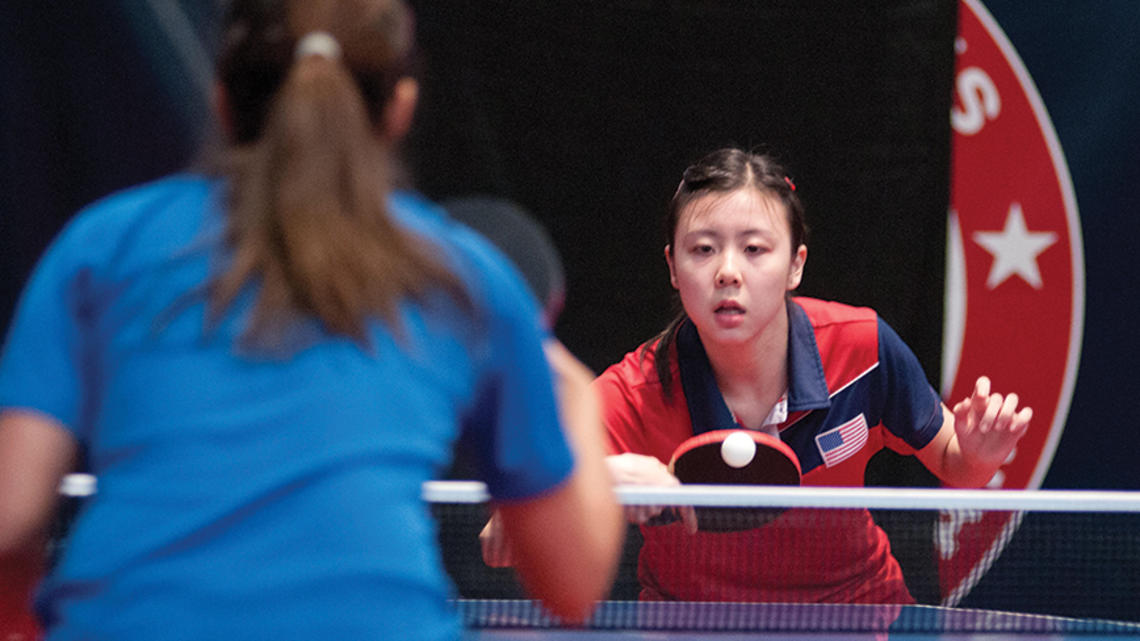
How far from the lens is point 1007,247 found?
372 centimetres

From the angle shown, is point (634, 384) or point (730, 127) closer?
point (634, 384)

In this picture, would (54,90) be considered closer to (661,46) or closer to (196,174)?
(661,46)

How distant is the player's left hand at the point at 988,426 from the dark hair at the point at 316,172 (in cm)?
166

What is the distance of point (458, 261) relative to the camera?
38.9 inches

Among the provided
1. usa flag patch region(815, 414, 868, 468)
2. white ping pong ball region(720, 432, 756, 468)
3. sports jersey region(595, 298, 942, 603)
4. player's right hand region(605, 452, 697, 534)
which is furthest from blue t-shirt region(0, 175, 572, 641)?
usa flag patch region(815, 414, 868, 468)

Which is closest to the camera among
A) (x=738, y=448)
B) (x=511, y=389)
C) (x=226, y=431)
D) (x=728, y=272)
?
(x=226, y=431)

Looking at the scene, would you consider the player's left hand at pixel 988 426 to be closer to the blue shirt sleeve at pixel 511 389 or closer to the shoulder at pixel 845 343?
the shoulder at pixel 845 343

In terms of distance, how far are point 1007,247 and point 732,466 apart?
193cm

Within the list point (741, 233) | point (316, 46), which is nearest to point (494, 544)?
point (741, 233)

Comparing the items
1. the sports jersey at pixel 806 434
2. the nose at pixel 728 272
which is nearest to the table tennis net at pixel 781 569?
the sports jersey at pixel 806 434

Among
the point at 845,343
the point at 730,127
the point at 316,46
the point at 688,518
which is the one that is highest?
the point at 316,46

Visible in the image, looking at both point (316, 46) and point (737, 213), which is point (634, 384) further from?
point (316, 46)

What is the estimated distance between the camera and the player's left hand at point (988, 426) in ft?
7.75

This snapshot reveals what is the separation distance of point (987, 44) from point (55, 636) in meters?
3.46
